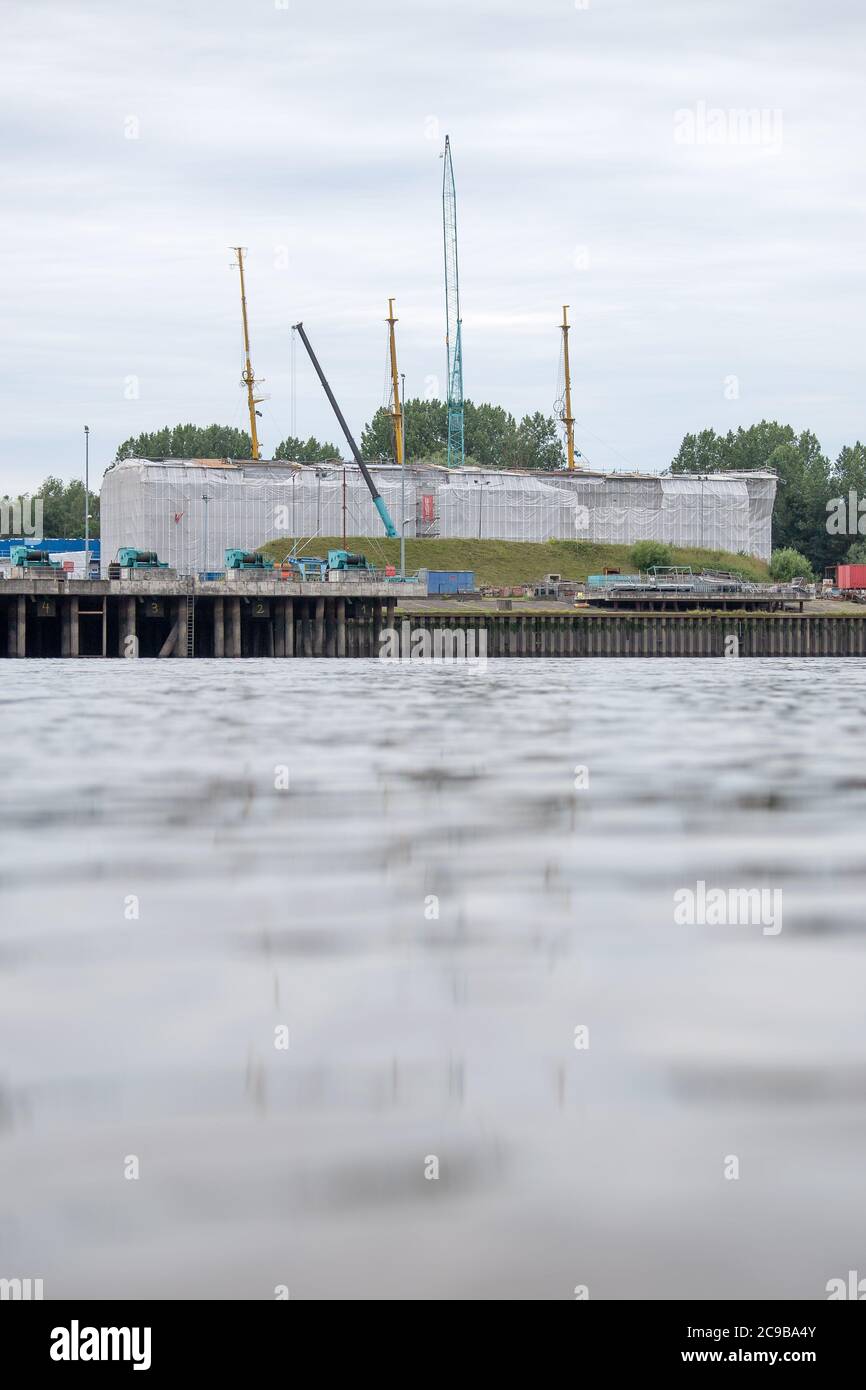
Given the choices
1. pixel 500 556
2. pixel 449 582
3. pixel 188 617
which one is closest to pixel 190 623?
pixel 188 617

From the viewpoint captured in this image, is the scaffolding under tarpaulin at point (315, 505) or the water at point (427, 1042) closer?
the water at point (427, 1042)

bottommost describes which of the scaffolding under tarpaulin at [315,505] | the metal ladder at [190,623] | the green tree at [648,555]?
the metal ladder at [190,623]

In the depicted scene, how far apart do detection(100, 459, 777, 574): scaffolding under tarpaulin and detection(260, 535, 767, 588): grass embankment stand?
2.64 metres

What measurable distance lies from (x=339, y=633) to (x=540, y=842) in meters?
100.0

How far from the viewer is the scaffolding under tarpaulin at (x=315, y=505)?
176125 mm

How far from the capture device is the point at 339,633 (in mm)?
120875

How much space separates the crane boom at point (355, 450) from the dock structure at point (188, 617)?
42.8 metres

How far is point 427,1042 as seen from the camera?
11.9 m

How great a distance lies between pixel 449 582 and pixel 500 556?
112 feet

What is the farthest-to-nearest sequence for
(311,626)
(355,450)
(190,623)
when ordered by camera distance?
(355,450)
(311,626)
(190,623)

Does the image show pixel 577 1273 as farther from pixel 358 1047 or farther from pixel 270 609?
pixel 270 609

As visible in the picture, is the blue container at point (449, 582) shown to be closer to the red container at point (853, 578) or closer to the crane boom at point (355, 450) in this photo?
the crane boom at point (355, 450)

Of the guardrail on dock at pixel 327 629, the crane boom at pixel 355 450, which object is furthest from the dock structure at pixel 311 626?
the crane boom at pixel 355 450

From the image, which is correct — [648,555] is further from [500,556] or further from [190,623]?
[190,623]
